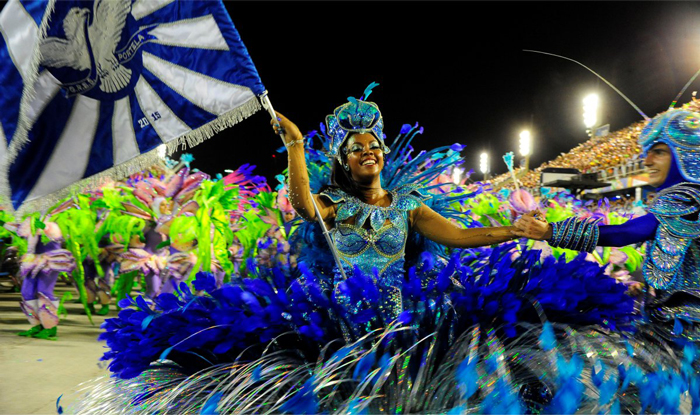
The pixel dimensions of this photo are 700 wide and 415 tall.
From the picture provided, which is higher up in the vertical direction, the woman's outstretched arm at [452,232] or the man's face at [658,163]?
the man's face at [658,163]

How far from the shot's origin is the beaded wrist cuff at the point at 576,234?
198 cm

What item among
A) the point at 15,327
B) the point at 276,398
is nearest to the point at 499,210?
the point at 276,398

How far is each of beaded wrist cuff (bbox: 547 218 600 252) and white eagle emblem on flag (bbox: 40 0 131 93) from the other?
5.93ft

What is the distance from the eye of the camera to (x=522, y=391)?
A: 1.66m

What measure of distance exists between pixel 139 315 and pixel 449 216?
149 cm

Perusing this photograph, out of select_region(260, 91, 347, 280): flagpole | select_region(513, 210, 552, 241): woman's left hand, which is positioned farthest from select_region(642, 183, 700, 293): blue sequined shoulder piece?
select_region(260, 91, 347, 280): flagpole

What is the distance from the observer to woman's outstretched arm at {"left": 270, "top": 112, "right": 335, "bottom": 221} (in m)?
1.91

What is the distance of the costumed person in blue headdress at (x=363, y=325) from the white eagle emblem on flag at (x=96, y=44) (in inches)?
26.9

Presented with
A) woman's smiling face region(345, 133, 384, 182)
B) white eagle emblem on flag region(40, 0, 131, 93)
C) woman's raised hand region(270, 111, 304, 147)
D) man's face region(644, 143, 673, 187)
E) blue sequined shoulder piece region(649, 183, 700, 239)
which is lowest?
blue sequined shoulder piece region(649, 183, 700, 239)

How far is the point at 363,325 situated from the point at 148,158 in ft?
3.51

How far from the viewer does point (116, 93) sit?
79.2 inches

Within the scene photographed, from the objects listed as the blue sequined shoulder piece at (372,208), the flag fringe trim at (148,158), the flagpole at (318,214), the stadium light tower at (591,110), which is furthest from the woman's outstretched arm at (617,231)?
the stadium light tower at (591,110)

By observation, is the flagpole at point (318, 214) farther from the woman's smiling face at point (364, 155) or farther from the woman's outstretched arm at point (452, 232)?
the woman's outstretched arm at point (452, 232)

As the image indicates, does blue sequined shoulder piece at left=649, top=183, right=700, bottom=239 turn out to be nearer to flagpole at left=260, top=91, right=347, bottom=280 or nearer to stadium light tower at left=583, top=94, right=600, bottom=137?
flagpole at left=260, top=91, right=347, bottom=280
